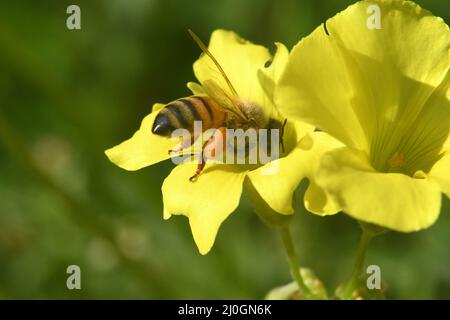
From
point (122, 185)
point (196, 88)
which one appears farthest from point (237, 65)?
point (122, 185)

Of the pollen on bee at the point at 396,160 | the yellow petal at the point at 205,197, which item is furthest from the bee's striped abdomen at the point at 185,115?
the pollen on bee at the point at 396,160

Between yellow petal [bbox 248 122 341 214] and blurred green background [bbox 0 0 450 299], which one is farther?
blurred green background [bbox 0 0 450 299]

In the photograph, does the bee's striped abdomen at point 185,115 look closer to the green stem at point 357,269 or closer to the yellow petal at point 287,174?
the yellow petal at point 287,174

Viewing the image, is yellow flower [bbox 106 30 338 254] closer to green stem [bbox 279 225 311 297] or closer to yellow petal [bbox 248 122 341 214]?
yellow petal [bbox 248 122 341 214]

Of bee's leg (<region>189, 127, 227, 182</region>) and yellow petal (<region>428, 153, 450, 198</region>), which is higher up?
bee's leg (<region>189, 127, 227, 182</region>)

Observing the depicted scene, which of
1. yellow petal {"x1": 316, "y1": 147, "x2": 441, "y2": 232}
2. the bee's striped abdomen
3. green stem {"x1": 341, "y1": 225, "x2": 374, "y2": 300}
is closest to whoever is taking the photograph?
yellow petal {"x1": 316, "y1": 147, "x2": 441, "y2": 232}

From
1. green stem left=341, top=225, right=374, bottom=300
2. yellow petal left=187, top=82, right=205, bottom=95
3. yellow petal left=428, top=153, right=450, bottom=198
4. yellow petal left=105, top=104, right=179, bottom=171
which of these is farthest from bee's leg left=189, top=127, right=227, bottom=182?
yellow petal left=428, top=153, right=450, bottom=198
